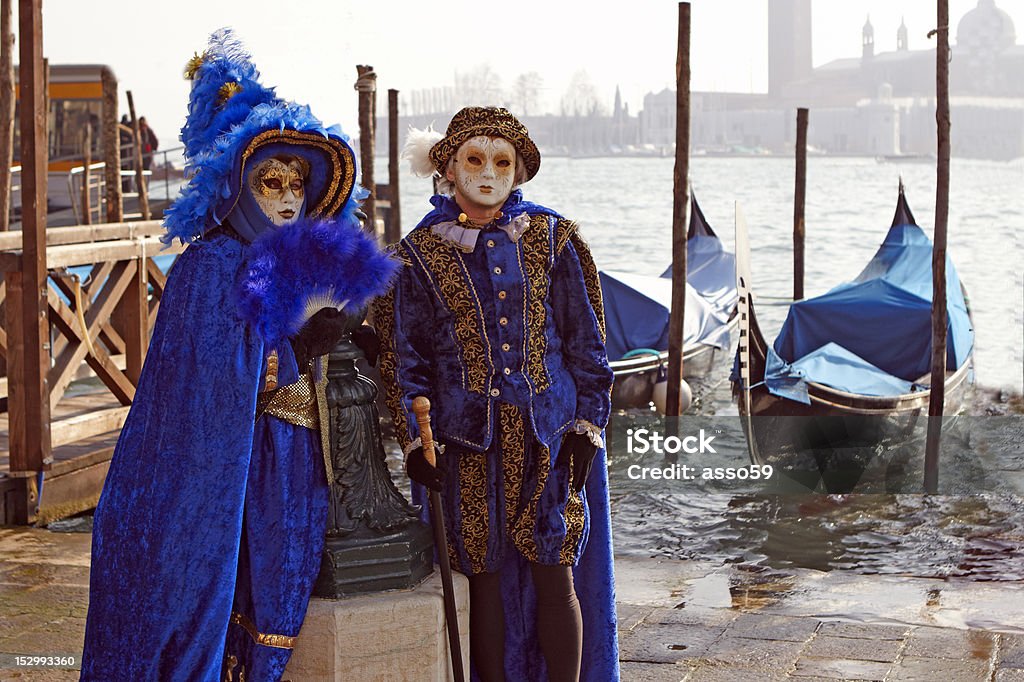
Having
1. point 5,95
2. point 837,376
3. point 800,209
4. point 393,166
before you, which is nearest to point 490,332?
point 5,95

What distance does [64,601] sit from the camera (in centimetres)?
440

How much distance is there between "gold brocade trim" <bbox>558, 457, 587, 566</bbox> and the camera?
2.70m

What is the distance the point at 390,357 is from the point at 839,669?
5.64 ft

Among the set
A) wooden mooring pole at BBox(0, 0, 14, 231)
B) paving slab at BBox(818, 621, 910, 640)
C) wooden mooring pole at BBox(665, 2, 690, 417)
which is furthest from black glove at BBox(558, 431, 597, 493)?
wooden mooring pole at BBox(665, 2, 690, 417)

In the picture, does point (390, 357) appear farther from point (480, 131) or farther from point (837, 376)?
point (837, 376)

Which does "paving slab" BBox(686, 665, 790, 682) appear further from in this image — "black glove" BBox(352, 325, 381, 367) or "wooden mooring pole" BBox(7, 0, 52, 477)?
"wooden mooring pole" BBox(7, 0, 52, 477)

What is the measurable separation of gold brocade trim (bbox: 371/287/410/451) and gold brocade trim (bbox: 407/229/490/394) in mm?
106

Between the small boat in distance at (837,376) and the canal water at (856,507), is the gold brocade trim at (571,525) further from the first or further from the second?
the small boat in distance at (837,376)

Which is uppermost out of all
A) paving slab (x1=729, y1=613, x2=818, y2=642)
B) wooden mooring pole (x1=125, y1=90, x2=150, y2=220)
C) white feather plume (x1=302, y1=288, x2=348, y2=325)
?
wooden mooring pole (x1=125, y1=90, x2=150, y2=220)

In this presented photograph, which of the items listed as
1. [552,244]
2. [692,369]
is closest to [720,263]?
[692,369]

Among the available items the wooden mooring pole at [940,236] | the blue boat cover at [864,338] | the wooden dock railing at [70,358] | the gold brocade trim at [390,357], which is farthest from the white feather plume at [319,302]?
the blue boat cover at [864,338]

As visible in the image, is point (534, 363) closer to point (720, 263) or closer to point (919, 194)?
point (720, 263)

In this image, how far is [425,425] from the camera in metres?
2.57

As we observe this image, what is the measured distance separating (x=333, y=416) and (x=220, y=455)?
218 mm
